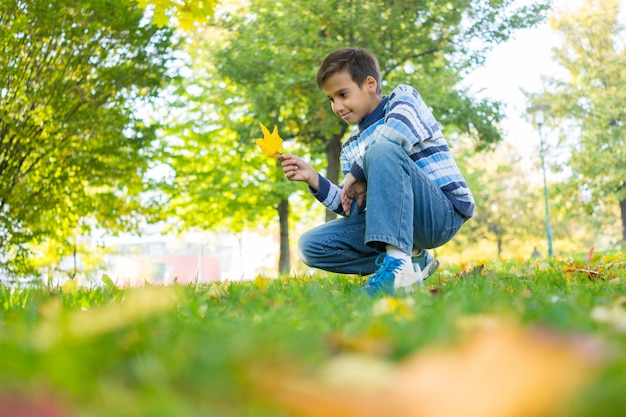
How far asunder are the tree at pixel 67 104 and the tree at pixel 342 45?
1.74 metres

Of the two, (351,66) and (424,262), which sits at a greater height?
(351,66)

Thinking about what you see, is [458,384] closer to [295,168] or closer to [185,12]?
[295,168]

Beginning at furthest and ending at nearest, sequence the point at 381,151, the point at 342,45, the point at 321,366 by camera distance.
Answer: the point at 342,45 → the point at 381,151 → the point at 321,366

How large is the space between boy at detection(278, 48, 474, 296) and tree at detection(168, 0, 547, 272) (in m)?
7.11

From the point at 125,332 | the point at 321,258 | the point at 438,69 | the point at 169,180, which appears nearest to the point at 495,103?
the point at 438,69

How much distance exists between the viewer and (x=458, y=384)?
2.34 ft

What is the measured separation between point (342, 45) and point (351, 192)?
25.3 ft

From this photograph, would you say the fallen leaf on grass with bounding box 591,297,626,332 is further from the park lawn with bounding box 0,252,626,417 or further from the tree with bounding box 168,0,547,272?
the tree with bounding box 168,0,547,272

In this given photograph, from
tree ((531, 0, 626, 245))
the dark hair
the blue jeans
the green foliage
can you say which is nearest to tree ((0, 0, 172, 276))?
the green foliage

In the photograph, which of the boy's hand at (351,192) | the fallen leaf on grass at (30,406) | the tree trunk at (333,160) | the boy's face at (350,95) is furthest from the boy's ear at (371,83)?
the tree trunk at (333,160)

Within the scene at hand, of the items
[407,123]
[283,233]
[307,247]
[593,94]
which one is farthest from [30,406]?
[593,94]

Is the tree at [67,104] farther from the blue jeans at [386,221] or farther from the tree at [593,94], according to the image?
the tree at [593,94]

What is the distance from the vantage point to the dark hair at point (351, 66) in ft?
11.0


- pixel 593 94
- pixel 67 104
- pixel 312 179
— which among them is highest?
pixel 593 94
